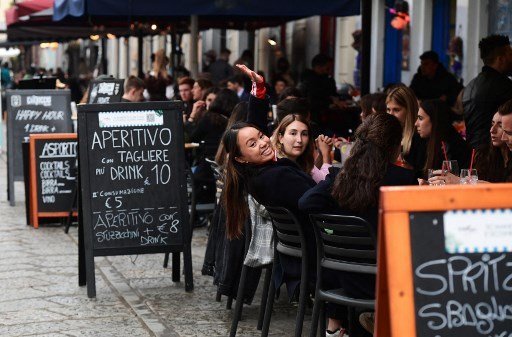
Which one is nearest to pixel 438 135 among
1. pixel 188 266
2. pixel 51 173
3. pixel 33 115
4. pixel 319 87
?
pixel 188 266

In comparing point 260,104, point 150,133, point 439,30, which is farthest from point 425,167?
point 439,30

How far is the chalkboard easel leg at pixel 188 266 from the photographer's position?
8.41 m

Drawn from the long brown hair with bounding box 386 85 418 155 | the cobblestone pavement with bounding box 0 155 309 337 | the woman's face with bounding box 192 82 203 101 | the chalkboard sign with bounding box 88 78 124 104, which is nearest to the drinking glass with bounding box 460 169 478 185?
the cobblestone pavement with bounding box 0 155 309 337

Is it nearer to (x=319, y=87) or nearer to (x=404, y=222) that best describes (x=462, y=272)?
(x=404, y=222)

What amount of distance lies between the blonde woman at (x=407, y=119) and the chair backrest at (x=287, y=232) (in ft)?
6.73

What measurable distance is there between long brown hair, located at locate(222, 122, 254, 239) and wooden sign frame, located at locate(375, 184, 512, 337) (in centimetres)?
319

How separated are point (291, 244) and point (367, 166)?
1.02m

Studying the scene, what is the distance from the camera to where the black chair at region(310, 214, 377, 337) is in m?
5.50

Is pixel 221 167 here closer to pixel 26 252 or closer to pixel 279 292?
pixel 279 292

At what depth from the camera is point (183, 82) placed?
47.0 feet

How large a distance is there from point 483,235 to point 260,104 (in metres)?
4.26

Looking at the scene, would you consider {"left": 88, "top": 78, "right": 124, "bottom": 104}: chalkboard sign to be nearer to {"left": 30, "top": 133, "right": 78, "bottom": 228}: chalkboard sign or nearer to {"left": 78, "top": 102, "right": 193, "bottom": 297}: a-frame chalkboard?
{"left": 30, "top": 133, "right": 78, "bottom": 228}: chalkboard sign

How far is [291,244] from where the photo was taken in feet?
21.0

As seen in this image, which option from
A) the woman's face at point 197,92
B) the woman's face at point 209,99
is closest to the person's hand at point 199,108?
the woman's face at point 209,99
